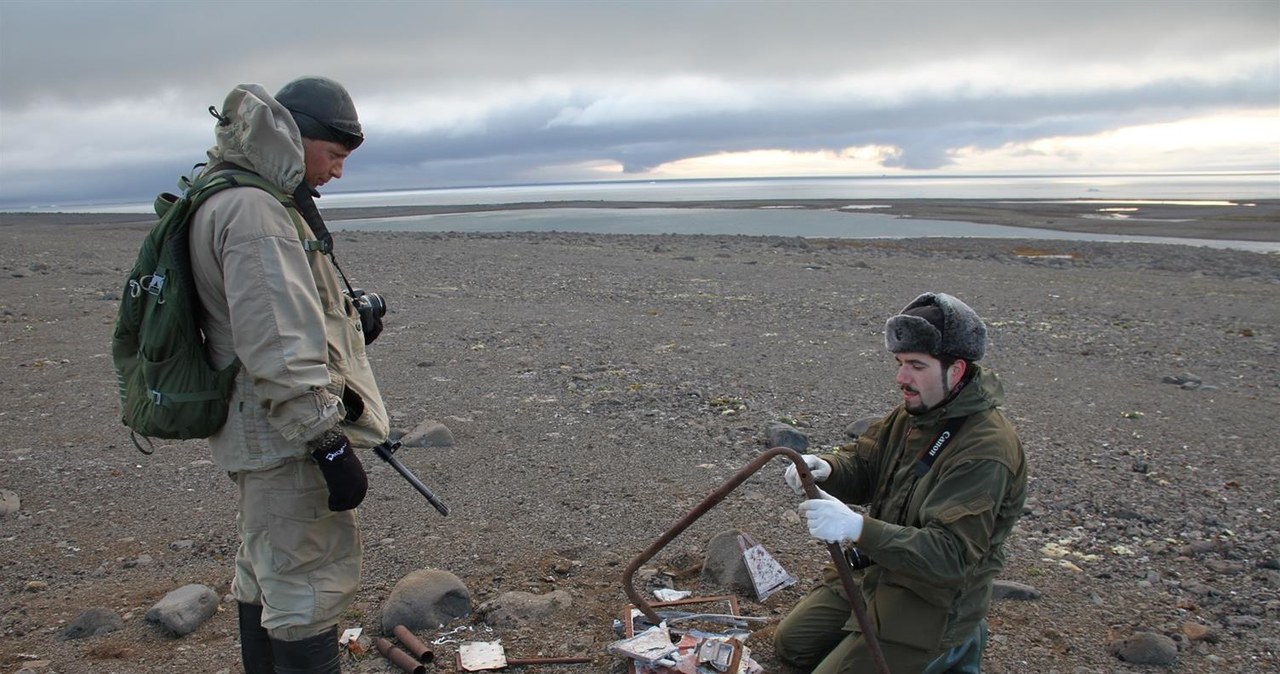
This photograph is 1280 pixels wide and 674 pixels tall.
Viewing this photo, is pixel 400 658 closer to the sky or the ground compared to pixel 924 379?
closer to the ground

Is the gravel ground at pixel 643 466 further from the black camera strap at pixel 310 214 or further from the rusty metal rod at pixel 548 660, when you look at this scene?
the black camera strap at pixel 310 214

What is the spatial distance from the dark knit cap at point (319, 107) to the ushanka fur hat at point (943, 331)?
6.51 ft

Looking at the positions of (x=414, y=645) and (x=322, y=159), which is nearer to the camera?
(x=322, y=159)

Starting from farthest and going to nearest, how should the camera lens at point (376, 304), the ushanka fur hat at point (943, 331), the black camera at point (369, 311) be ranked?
the camera lens at point (376, 304), the black camera at point (369, 311), the ushanka fur hat at point (943, 331)

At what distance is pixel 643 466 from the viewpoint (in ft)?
20.6

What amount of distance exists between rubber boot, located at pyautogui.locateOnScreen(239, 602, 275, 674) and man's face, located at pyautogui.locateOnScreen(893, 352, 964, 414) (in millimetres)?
2419

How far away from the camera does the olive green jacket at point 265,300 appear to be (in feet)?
8.91

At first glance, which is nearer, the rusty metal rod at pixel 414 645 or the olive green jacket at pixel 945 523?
the olive green jacket at pixel 945 523

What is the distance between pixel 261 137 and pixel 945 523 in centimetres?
254

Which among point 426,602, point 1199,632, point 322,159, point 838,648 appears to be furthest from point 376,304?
point 1199,632

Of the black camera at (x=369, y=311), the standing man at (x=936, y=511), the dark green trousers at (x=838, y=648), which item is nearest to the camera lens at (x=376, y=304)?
the black camera at (x=369, y=311)

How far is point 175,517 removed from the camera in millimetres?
5438

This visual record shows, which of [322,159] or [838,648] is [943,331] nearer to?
[838,648]

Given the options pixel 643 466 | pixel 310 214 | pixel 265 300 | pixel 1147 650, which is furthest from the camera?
pixel 643 466
